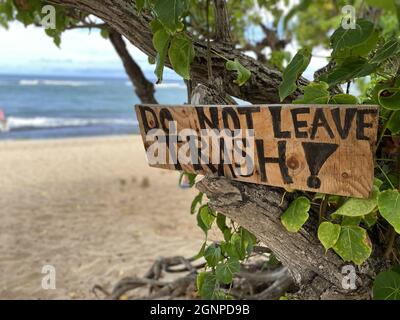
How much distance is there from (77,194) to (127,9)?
18.8ft

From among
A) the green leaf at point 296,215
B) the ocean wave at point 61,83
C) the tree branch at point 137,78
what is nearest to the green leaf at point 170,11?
the green leaf at point 296,215

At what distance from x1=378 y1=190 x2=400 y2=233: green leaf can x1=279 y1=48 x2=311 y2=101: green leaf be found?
292 mm

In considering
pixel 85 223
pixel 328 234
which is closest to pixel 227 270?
pixel 328 234

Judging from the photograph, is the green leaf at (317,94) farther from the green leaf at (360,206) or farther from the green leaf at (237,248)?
the green leaf at (237,248)

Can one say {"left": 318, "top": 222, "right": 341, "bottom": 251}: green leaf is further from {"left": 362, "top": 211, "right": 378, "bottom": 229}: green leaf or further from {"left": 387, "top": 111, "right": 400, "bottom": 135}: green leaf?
{"left": 387, "top": 111, "right": 400, "bottom": 135}: green leaf

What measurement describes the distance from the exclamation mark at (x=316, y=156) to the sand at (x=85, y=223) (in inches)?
109

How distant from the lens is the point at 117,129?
53.8 ft

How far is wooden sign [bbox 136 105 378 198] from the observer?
92cm

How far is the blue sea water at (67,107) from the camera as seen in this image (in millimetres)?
15781

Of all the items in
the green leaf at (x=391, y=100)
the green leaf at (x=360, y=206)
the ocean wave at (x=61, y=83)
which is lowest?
the green leaf at (x=360, y=206)

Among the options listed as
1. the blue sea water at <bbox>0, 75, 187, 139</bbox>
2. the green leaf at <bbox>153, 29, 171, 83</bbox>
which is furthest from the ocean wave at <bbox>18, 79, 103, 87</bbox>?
the green leaf at <bbox>153, 29, 171, 83</bbox>

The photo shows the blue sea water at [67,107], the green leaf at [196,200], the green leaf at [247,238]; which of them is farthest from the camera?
the blue sea water at [67,107]
